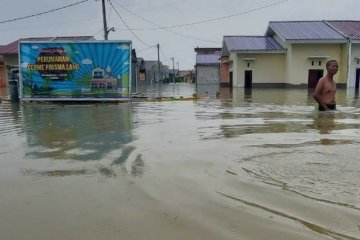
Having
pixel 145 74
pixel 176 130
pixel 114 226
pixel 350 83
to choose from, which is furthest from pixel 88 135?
pixel 145 74

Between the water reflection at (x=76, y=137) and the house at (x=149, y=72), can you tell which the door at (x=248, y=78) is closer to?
the water reflection at (x=76, y=137)

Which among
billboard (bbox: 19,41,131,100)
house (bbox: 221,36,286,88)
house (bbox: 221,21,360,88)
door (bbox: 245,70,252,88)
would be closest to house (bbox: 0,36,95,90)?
house (bbox: 221,36,286,88)

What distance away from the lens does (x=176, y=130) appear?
8.02 m

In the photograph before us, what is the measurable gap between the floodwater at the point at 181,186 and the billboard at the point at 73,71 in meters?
9.28

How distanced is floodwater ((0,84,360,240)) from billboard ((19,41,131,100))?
365 inches

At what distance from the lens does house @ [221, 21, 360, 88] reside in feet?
114

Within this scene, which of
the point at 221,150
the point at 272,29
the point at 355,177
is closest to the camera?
the point at 355,177

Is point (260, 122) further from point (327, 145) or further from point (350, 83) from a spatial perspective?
point (350, 83)

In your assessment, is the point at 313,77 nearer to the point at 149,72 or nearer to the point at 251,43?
the point at 251,43

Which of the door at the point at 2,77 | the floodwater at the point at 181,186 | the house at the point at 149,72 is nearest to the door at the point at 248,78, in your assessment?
the door at the point at 2,77

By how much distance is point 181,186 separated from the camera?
4.02 m

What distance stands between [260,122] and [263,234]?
21.5ft

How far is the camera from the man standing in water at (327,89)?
33.3 feet

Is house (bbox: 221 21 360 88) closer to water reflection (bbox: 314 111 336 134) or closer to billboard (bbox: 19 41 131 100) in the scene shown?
billboard (bbox: 19 41 131 100)
